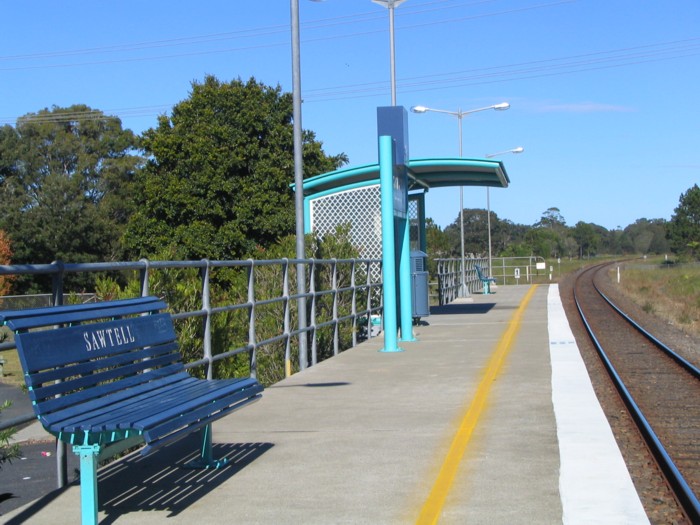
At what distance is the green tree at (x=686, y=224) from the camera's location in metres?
116

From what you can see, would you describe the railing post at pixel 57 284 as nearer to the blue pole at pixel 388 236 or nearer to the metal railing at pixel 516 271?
the blue pole at pixel 388 236

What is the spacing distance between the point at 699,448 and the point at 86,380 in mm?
5130

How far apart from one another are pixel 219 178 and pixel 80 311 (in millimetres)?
37295

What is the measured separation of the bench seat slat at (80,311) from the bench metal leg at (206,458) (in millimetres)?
903

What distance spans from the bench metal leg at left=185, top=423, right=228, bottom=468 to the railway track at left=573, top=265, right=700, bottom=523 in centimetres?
295

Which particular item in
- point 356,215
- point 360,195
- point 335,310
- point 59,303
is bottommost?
point 335,310

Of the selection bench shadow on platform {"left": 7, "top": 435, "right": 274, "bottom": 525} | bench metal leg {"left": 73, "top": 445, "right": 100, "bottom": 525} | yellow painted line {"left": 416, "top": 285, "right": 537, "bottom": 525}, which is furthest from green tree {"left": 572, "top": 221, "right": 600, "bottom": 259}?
bench metal leg {"left": 73, "top": 445, "right": 100, "bottom": 525}

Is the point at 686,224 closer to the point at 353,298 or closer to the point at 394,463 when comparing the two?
the point at 353,298

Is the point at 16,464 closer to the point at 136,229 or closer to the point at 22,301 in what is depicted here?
the point at 22,301

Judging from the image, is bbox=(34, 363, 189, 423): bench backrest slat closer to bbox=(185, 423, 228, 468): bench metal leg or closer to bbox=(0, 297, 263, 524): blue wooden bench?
bbox=(0, 297, 263, 524): blue wooden bench

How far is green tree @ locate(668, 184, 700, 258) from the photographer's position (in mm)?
115875

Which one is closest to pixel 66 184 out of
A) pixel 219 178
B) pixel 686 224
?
pixel 219 178

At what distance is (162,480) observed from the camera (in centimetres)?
610

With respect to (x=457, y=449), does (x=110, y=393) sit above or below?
above
